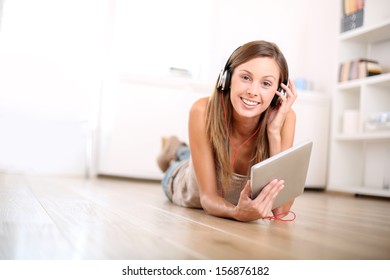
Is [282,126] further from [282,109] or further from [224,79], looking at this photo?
[224,79]

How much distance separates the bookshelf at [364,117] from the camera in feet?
8.89

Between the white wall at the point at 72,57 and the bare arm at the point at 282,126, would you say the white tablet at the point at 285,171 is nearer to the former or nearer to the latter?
the bare arm at the point at 282,126

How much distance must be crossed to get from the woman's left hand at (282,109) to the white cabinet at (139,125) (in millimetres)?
2043

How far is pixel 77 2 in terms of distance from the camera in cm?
288

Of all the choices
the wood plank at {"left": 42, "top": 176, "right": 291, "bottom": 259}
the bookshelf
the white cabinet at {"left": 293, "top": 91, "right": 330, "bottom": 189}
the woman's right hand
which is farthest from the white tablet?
the white cabinet at {"left": 293, "top": 91, "right": 330, "bottom": 189}

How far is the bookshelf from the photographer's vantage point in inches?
107

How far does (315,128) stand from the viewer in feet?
Result: 11.3

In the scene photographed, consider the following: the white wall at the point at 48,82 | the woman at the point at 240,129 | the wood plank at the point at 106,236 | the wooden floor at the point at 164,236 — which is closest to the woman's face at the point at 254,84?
the woman at the point at 240,129

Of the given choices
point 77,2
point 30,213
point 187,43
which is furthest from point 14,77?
point 30,213

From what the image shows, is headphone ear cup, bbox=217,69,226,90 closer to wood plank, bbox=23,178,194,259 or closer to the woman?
the woman

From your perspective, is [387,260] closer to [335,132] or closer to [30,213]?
[30,213]

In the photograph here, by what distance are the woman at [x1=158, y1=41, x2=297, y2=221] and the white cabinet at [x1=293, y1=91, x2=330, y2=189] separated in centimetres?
212

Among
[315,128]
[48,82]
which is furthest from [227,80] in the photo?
[315,128]

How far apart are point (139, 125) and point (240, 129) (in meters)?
2.00
